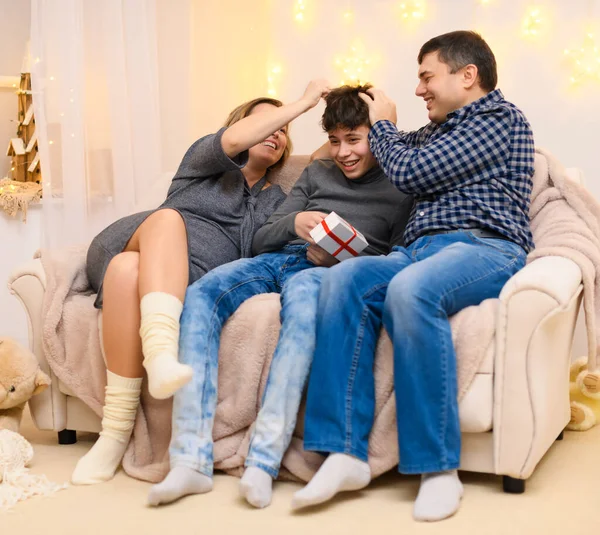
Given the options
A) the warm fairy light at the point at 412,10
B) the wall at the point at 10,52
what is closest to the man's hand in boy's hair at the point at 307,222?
the warm fairy light at the point at 412,10

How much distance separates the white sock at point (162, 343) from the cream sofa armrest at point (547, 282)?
0.63 metres

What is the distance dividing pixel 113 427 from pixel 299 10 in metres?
2.08

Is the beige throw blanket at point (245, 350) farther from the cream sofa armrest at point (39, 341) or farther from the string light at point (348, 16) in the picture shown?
the string light at point (348, 16)

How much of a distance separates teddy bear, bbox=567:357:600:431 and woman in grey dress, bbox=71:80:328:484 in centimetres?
94

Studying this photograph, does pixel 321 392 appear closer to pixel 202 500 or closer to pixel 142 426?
pixel 202 500

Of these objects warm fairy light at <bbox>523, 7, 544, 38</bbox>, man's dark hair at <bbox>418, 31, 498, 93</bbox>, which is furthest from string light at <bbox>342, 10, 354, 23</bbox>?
man's dark hair at <bbox>418, 31, 498, 93</bbox>

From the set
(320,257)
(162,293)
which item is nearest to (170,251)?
(162,293)

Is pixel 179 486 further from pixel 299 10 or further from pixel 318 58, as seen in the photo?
pixel 299 10

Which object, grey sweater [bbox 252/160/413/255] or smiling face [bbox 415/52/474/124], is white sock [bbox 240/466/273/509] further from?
smiling face [bbox 415/52/474/124]

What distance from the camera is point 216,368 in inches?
62.7

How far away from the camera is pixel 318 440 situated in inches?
56.5

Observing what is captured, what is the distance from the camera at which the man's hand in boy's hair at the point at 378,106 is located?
6.24ft

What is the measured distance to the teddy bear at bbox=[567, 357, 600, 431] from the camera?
6.39 feet

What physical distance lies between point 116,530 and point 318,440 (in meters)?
0.40
